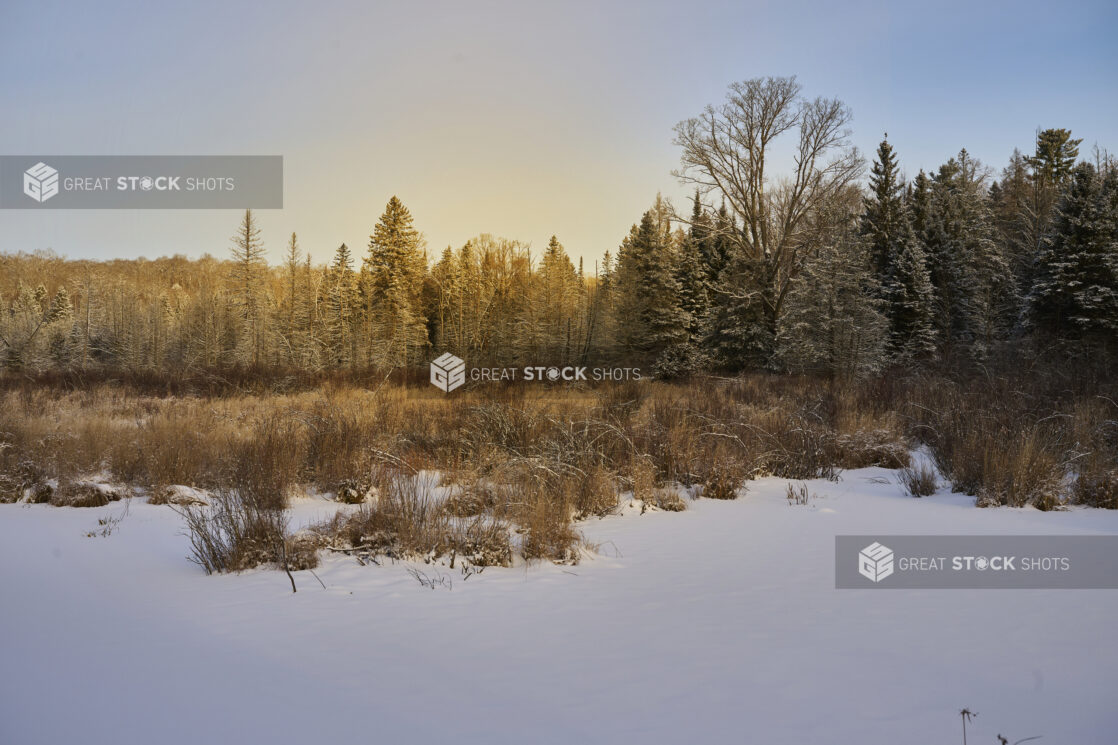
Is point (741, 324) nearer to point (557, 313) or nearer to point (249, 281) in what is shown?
point (557, 313)

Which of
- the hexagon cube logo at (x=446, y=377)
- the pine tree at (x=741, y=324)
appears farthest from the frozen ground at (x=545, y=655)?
the pine tree at (x=741, y=324)

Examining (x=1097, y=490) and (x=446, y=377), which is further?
(x=446, y=377)

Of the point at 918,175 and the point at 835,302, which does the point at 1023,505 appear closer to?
the point at 835,302

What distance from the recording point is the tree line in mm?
22734

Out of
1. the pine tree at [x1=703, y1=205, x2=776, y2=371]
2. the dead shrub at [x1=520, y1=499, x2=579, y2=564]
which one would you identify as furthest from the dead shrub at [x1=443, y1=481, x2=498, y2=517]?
the pine tree at [x1=703, y1=205, x2=776, y2=371]

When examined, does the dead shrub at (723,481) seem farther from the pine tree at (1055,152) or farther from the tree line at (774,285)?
the pine tree at (1055,152)

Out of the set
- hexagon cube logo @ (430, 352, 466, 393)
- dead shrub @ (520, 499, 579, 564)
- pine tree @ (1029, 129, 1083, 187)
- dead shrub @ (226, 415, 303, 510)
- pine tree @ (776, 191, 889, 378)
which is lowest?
dead shrub @ (520, 499, 579, 564)

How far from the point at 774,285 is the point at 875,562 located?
81.7 feet

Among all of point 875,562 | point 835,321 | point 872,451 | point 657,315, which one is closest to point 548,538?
point 875,562

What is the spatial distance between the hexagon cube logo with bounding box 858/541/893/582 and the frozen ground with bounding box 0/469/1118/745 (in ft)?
0.81

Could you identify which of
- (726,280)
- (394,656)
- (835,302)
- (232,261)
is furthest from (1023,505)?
(232,261)

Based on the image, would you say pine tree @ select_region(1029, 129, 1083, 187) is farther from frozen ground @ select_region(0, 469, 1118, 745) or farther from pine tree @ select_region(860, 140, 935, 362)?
frozen ground @ select_region(0, 469, 1118, 745)

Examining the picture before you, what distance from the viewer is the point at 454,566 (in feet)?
15.3

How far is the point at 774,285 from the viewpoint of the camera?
2761 cm
